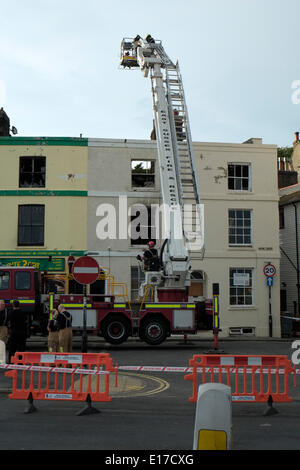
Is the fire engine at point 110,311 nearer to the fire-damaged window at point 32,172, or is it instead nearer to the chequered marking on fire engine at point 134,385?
the chequered marking on fire engine at point 134,385

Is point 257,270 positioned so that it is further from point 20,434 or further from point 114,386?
point 20,434

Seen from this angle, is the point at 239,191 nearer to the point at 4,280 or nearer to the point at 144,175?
the point at 144,175

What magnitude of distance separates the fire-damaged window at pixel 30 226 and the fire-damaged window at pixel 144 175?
461cm

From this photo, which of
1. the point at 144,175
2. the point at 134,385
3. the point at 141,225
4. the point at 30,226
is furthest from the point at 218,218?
the point at 134,385

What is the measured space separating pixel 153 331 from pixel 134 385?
6.81 metres

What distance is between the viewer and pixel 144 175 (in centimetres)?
2605

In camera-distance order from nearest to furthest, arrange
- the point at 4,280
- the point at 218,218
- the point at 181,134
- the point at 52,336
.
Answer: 1. the point at 52,336
2. the point at 4,280
3. the point at 181,134
4. the point at 218,218

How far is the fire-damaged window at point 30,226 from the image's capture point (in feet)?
81.7

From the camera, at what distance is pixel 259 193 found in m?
26.5

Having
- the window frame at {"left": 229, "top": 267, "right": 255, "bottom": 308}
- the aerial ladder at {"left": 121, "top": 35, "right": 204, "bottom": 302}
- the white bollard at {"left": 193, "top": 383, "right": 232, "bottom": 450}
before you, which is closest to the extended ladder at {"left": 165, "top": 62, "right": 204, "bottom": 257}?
the aerial ladder at {"left": 121, "top": 35, "right": 204, "bottom": 302}

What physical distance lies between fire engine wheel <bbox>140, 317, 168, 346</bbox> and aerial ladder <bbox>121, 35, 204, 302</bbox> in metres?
1.30

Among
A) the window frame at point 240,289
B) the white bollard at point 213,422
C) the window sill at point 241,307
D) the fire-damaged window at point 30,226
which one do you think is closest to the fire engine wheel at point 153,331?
the window sill at point 241,307

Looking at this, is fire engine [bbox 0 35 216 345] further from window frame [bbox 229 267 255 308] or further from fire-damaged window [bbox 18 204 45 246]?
window frame [bbox 229 267 255 308]
